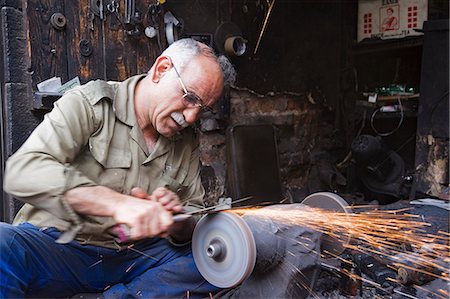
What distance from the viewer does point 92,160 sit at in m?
2.07

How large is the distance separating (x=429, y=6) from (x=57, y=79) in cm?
385

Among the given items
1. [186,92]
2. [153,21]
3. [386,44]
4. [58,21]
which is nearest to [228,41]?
[153,21]

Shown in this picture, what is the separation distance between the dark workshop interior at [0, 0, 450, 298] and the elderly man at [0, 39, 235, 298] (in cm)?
45

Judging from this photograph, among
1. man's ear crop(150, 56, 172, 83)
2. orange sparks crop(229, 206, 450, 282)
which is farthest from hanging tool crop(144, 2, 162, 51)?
orange sparks crop(229, 206, 450, 282)

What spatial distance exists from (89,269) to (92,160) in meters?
0.53

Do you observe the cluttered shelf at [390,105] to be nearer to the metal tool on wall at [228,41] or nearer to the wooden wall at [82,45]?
the metal tool on wall at [228,41]

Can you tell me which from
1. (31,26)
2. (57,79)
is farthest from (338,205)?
(31,26)

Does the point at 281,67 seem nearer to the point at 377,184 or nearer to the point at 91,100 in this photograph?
the point at 377,184

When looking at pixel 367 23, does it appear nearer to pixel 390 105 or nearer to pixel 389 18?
pixel 389 18

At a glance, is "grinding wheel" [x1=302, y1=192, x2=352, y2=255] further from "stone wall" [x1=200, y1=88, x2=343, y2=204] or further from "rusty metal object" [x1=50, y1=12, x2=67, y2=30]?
"rusty metal object" [x1=50, y1=12, x2=67, y2=30]

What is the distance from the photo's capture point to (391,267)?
2664 millimetres

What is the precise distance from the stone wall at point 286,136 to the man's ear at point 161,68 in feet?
6.39

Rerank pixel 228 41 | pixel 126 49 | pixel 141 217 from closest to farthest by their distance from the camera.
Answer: pixel 141 217, pixel 126 49, pixel 228 41

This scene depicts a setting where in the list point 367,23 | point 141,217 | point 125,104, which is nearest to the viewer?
point 141,217
